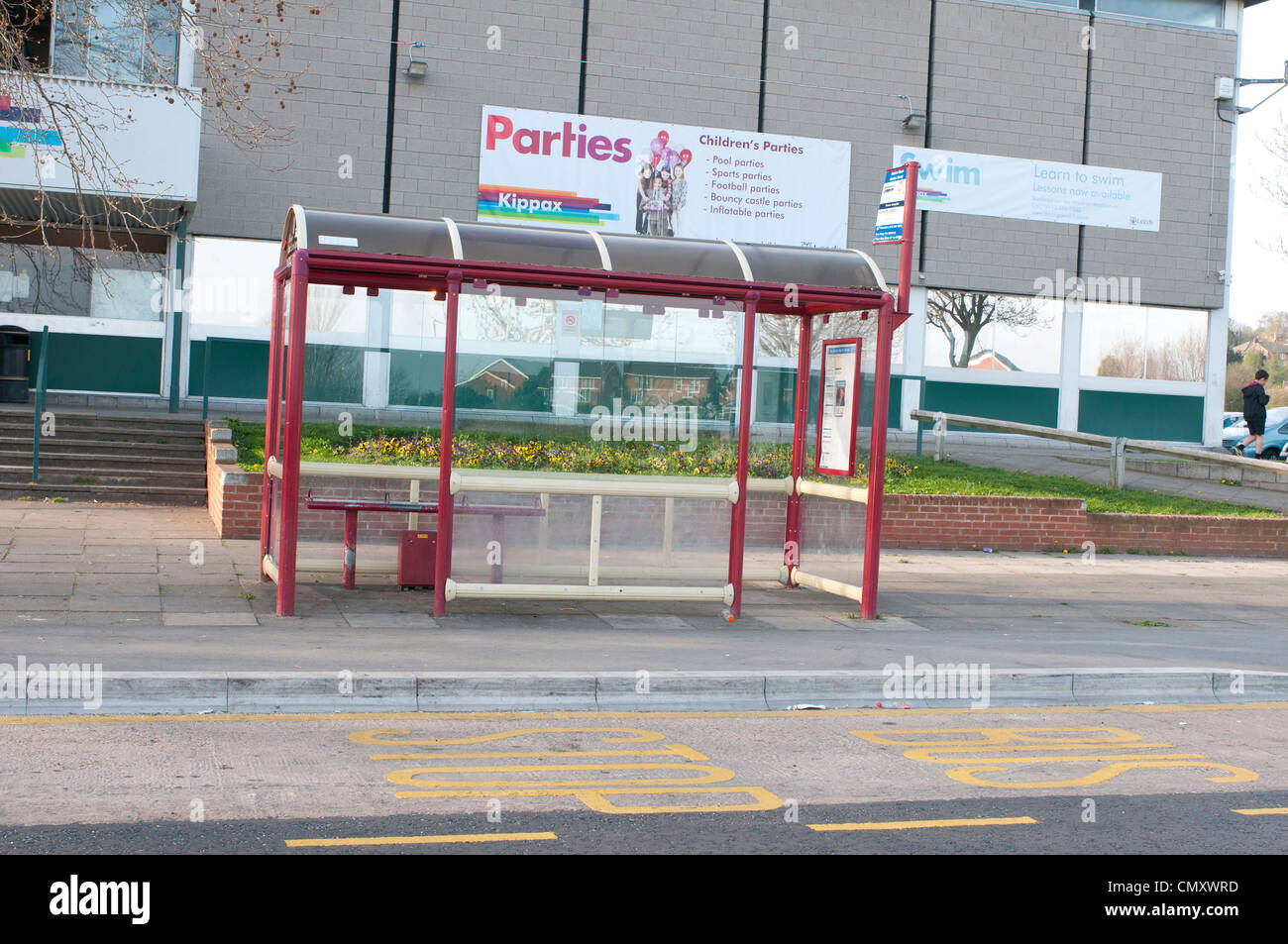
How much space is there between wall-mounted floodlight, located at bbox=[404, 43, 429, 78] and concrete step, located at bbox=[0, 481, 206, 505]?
408 inches

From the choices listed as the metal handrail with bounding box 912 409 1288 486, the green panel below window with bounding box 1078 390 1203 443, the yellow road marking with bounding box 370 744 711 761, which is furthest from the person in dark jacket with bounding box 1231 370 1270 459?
the yellow road marking with bounding box 370 744 711 761

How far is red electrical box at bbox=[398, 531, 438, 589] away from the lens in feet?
35.8

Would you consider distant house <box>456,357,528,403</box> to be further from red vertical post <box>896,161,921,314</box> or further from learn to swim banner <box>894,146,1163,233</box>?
learn to swim banner <box>894,146,1163,233</box>

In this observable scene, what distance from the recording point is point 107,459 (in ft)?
52.9

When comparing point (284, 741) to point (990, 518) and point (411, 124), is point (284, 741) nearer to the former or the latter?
point (990, 518)

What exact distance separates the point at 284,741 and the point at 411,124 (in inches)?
738

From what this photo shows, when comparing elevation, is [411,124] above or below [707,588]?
above

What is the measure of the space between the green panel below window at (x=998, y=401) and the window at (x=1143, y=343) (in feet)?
3.63

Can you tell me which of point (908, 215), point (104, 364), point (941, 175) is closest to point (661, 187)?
point (941, 175)

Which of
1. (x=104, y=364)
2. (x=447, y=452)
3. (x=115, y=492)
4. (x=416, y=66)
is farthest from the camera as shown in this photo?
(x=416, y=66)

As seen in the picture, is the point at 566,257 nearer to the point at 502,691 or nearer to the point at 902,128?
the point at 502,691

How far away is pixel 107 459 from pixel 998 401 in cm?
1773

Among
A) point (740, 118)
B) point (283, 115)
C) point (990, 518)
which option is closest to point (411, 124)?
point (283, 115)

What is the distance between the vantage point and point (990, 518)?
15.7 metres
